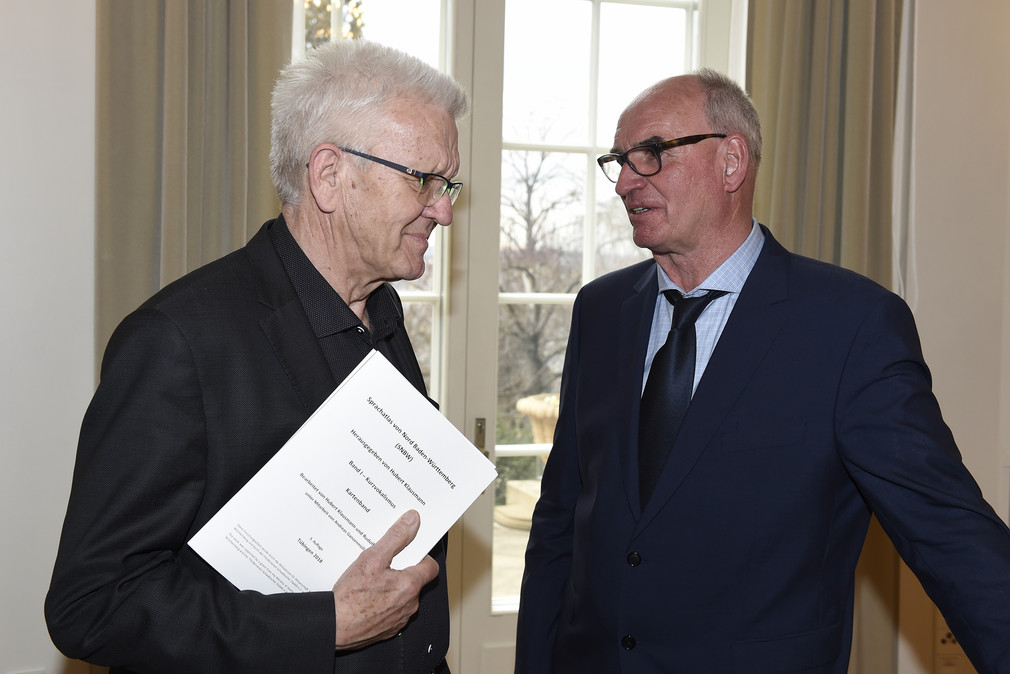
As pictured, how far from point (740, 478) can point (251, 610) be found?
0.90m

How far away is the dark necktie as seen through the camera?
1.64 meters

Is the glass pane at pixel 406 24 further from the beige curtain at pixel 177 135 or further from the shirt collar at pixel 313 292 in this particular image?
the shirt collar at pixel 313 292

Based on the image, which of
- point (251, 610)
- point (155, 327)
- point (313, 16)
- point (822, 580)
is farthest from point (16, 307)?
point (822, 580)

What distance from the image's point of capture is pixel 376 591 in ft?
3.95

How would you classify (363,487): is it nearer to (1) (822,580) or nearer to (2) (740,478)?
(2) (740,478)

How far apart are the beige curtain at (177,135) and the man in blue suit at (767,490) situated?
55.2 inches

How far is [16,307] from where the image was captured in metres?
2.41

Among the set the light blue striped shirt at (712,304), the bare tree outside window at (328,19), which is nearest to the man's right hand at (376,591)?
the light blue striped shirt at (712,304)

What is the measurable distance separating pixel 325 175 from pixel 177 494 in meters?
0.56

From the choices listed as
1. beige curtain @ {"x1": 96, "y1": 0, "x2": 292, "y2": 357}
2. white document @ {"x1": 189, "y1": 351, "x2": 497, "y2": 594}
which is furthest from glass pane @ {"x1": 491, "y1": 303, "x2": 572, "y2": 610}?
white document @ {"x1": 189, "y1": 351, "x2": 497, "y2": 594}

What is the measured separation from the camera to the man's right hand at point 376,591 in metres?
1.19

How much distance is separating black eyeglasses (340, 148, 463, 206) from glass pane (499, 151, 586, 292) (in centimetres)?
159

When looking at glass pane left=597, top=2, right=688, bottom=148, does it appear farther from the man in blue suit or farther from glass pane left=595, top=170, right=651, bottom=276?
the man in blue suit

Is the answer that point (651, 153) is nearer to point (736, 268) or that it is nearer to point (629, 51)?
point (736, 268)
